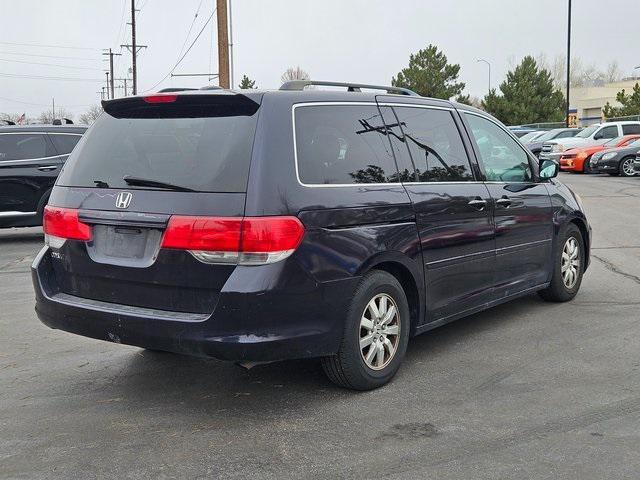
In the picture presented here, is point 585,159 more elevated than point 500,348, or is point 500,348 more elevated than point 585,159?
point 585,159

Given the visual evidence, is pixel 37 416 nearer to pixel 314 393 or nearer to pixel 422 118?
pixel 314 393

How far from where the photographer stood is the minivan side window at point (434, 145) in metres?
5.05

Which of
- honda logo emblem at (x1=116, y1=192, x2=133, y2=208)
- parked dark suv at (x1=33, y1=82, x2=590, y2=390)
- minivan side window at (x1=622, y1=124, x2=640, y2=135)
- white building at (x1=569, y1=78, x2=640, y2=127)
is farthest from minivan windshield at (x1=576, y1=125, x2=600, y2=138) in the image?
white building at (x1=569, y1=78, x2=640, y2=127)

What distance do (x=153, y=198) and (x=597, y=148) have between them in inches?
980

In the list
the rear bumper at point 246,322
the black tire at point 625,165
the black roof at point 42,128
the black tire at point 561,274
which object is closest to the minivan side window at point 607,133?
the black tire at point 625,165

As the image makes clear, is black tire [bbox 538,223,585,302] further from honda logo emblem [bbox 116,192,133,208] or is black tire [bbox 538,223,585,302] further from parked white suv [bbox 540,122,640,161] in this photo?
parked white suv [bbox 540,122,640,161]

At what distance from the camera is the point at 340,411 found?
423cm

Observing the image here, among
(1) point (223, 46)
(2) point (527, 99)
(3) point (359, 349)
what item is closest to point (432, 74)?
(2) point (527, 99)

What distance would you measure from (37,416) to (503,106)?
2124 inches

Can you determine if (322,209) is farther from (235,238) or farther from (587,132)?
(587,132)

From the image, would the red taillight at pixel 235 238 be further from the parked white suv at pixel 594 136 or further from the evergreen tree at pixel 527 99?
the evergreen tree at pixel 527 99

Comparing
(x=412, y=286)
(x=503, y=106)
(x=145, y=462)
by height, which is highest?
(x=503, y=106)

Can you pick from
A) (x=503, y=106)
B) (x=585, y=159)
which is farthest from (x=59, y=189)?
(x=503, y=106)

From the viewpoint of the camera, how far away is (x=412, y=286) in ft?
15.8
